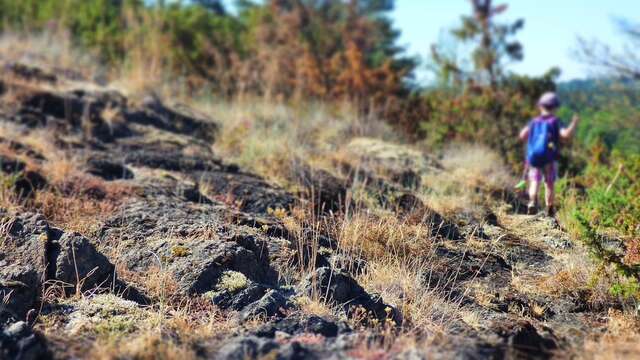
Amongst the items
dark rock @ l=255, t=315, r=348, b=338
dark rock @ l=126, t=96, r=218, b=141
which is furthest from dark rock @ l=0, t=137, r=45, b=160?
dark rock @ l=255, t=315, r=348, b=338

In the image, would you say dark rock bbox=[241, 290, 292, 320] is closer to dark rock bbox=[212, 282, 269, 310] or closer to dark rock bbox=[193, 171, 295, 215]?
dark rock bbox=[212, 282, 269, 310]

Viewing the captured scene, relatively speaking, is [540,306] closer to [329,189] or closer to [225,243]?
[225,243]

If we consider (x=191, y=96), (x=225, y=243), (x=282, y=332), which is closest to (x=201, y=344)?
(x=282, y=332)

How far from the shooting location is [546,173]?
794 cm

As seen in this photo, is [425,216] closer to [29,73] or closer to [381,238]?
[381,238]

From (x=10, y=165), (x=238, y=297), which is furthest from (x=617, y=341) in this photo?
(x=10, y=165)

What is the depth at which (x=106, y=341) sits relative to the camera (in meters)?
3.63

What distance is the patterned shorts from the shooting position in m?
7.89

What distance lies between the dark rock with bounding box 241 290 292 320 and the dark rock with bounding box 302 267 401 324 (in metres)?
0.21

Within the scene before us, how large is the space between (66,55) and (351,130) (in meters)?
5.62

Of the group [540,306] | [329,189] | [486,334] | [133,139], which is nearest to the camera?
[486,334]

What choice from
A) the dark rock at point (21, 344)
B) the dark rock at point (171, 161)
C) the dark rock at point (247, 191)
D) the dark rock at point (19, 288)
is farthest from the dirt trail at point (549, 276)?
the dark rock at point (171, 161)

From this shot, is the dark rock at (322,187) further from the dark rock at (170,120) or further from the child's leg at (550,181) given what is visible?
the dark rock at (170,120)

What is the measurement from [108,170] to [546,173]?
176 inches
